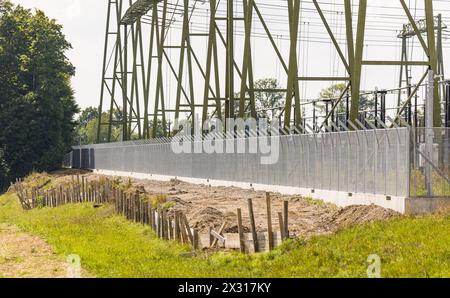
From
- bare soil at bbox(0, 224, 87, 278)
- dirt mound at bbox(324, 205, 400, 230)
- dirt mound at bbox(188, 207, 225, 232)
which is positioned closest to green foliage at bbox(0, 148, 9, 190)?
bare soil at bbox(0, 224, 87, 278)

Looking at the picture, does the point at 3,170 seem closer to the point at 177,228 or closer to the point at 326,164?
the point at 326,164

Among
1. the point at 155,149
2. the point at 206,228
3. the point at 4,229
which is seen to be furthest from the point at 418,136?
the point at 155,149

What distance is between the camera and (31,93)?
88938 mm

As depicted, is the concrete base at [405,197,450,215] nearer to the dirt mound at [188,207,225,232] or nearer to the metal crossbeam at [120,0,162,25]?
the dirt mound at [188,207,225,232]

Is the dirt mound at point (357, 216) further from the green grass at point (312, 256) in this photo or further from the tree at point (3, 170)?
the tree at point (3, 170)

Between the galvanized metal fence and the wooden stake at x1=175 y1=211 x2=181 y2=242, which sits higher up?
the galvanized metal fence

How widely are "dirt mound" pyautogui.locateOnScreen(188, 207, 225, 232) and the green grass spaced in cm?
151

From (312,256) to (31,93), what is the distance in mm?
69944

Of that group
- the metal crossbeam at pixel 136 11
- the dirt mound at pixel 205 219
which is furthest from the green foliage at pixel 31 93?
the dirt mound at pixel 205 219

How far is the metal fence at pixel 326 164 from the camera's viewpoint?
29656 millimetres

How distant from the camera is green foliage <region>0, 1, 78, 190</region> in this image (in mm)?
88000

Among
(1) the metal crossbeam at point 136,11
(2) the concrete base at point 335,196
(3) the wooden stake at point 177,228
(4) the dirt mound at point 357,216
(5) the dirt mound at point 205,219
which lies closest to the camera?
(4) the dirt mound at point 357,216

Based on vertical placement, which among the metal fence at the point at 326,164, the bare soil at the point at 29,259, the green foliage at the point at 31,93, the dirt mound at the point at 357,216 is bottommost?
the bare soil at the point at 29,259

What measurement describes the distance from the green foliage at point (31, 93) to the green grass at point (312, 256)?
59227mm
